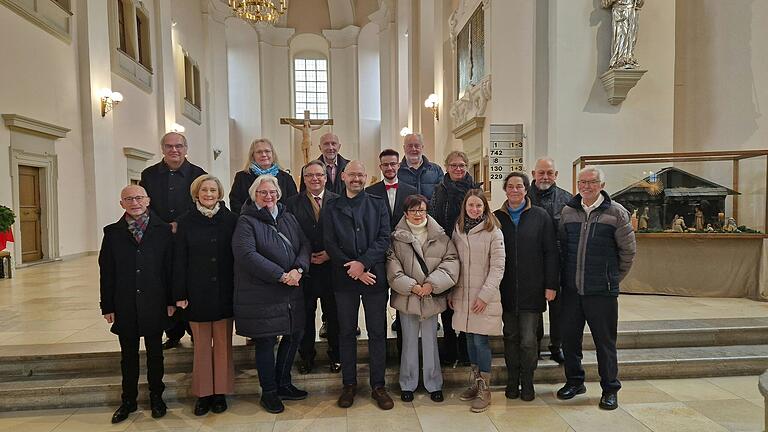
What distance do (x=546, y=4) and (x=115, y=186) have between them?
1034 centimetres

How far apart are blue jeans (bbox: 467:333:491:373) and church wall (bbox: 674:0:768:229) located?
5.79 meters

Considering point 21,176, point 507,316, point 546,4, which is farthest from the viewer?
point 21,176

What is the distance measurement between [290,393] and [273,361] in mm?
395

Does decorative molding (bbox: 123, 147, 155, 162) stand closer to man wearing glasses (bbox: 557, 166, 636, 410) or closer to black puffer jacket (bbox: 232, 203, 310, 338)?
black puffer jacket (bbox: 232, 203, 310, 338)

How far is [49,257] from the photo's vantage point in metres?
9.72

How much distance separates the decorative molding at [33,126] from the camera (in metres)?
8.45

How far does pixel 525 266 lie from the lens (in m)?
3.55

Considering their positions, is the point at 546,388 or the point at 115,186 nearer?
the point at 546,388

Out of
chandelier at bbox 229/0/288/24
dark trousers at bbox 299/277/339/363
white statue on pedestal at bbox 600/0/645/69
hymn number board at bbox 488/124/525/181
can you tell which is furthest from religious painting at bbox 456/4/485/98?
dark trousers at bbox 299/277/339/363

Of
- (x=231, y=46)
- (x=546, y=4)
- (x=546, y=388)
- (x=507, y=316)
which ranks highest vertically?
(x=231, y=46)

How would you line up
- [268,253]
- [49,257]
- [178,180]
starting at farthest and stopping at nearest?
[49,257], [178,180], [268,253]

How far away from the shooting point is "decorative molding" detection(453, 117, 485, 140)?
10.7 metres

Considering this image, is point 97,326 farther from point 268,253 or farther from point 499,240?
point 499,240

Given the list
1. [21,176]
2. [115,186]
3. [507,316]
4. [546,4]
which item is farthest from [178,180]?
[115,186]
